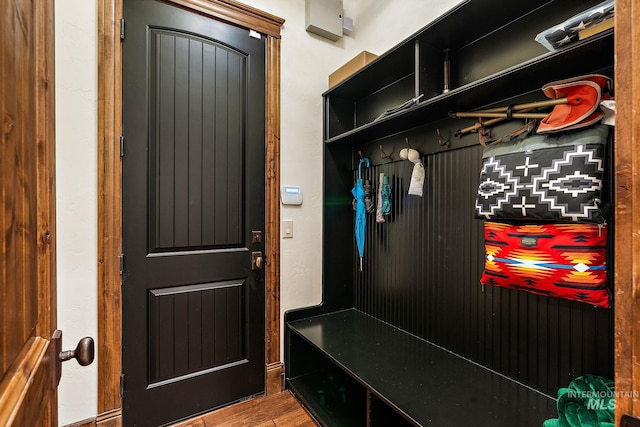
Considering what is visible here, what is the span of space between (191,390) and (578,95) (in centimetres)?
229

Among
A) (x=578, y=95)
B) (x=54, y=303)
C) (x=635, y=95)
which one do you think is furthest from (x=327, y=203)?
(x=635, y=95)

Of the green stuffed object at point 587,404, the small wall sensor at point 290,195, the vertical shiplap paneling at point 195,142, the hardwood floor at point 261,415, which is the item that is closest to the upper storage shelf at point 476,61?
the small wall sensor at point 290,195

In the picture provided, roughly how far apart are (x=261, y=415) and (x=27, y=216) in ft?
5.78

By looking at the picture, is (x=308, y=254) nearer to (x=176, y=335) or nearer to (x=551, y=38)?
(x=176, y=335)

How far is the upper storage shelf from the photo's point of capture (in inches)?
42.5

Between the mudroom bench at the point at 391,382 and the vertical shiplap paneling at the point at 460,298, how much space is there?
0.31ft

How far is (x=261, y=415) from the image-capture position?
71.3 inches

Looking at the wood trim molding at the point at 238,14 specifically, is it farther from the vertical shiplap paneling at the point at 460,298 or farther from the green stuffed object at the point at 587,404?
the green stuffed object at the point at 587,404

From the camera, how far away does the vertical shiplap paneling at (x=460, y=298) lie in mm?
1168

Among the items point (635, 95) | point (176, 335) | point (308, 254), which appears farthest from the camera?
point (308, 254)

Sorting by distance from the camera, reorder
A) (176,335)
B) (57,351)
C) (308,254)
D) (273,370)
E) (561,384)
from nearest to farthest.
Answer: (57,351) < (561,384) < (176,335) < (273,370) < (308,254)

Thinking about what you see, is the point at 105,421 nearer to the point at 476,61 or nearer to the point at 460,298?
the point at 460,298

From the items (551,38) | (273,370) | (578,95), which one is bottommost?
(273,370)

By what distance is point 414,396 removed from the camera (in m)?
1.25
